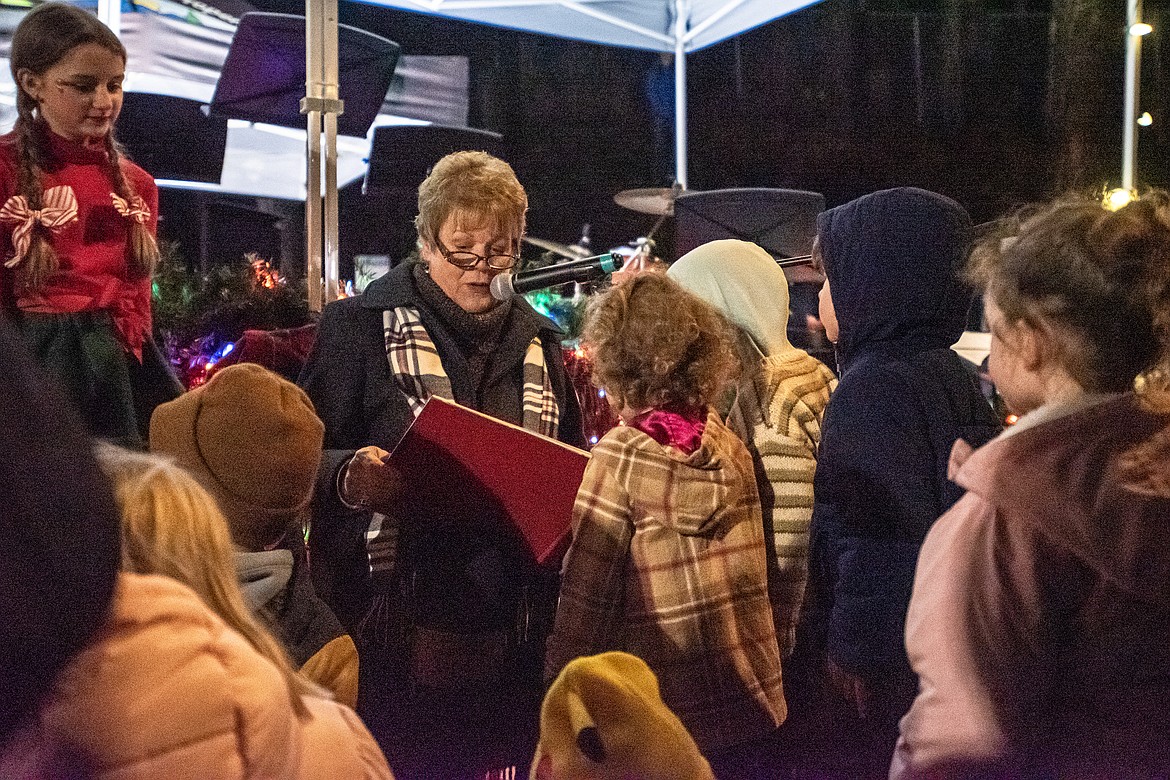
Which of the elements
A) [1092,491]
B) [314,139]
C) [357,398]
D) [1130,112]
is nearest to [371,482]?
[357,398]

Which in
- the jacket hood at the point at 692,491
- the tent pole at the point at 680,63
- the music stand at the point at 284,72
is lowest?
the jacket hood at the point at 692,491

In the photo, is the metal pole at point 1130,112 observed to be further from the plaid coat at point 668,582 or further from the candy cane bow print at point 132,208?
the candy cane bow print at point 132,208

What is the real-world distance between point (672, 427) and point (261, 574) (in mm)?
917

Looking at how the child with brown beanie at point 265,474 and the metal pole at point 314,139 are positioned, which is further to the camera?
the metal pole at point 314,139

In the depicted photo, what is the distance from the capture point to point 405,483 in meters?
2.20

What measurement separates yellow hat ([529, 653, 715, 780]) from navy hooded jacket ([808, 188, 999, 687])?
86 cm

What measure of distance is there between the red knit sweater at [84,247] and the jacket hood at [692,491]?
3.70 ft

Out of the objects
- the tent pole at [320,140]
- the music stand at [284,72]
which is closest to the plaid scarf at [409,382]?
the tent pole at [320,140]

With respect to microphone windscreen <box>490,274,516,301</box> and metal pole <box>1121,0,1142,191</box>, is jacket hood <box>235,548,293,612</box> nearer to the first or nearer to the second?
microphone windscreen <box>490,274,516,301</box>

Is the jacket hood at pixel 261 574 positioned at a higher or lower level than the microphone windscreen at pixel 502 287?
lower

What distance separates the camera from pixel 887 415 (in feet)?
7.36

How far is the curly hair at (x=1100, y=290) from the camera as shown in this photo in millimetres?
1580

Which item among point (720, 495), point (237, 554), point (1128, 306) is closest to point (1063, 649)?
point (1128, 306)

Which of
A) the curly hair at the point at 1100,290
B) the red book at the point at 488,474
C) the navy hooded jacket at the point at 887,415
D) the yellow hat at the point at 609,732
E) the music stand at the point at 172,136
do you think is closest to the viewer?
the yellow hat at the point at 609,732
